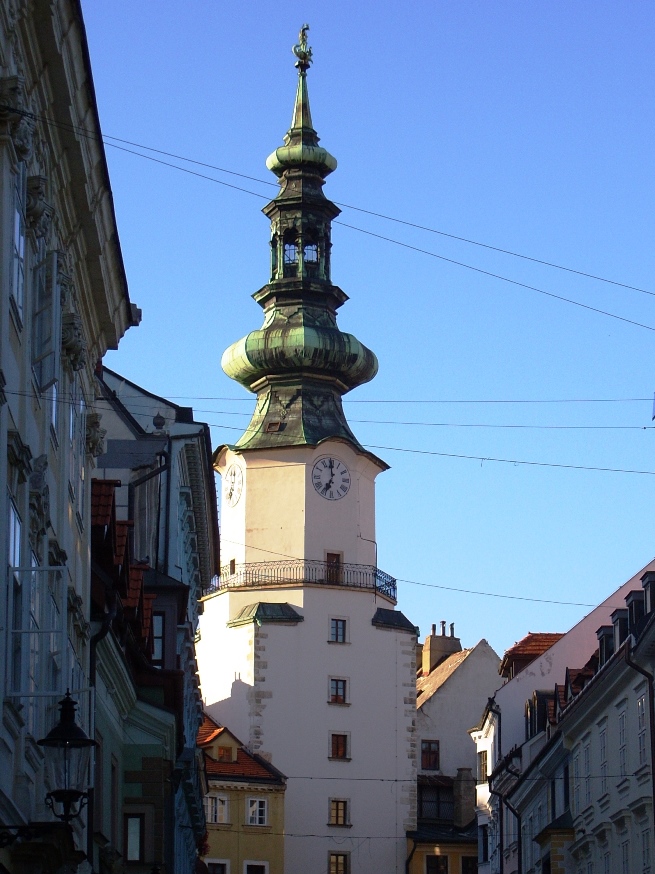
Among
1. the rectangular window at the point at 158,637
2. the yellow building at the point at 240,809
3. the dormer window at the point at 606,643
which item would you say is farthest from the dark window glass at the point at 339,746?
the rectangular window at the point at 158,637

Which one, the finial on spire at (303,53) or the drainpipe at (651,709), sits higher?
the finial on spire at (303,53)

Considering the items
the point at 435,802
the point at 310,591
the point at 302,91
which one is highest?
the point at 302,91

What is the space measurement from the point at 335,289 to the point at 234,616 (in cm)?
1380

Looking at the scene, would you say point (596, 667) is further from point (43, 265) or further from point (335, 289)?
point (335, 289)

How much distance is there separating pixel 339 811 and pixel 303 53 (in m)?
34.5

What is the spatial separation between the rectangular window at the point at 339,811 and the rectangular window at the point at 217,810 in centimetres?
453

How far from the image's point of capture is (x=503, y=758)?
2165 inches

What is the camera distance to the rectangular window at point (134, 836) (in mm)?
25609

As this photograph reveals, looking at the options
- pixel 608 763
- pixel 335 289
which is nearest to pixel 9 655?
pixel 608 763

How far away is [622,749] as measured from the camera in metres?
35.8

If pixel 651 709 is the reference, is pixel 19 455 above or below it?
below

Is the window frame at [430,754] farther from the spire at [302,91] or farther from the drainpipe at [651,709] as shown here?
the drainpipe at [651,709]

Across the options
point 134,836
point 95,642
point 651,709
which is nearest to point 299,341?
point 651,709

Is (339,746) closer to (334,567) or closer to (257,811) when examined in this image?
(257,811)
